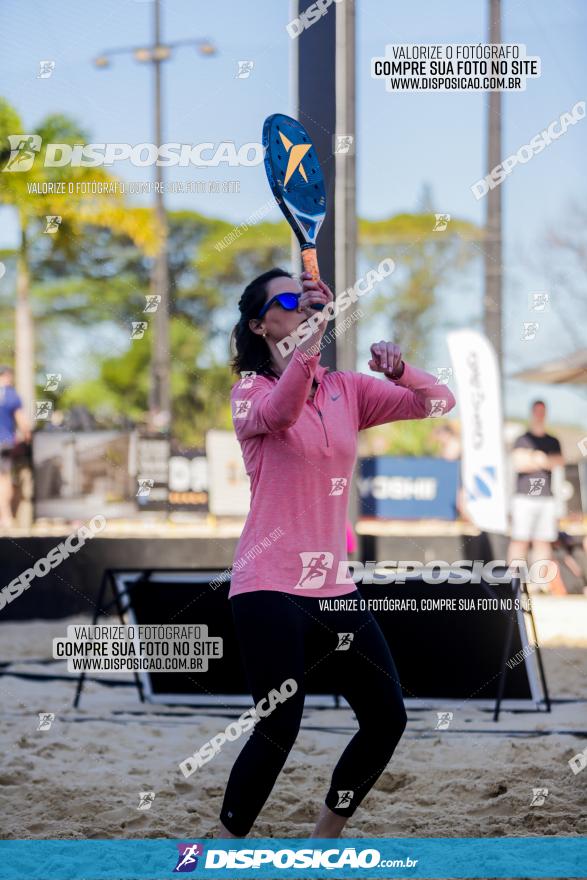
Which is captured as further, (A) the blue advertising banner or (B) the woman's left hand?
(A) the blue advertising banner

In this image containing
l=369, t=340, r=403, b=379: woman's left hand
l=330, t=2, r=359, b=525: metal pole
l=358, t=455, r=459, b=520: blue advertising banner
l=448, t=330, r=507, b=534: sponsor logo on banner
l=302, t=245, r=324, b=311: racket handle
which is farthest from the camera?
l=358, t=455, r=459, b=520: blue advertising banner

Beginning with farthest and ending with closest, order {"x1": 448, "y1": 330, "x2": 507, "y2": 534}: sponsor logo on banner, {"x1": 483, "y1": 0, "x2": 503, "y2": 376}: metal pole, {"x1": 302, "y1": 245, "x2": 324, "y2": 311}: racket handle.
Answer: {"x1": 483, "y1": 0, "x2": 503, "y2": 376}: metal pole < {"x1": 448, "y1": 330, "x2": 507, "y2": 534}: sponsor logo on banner < {"x1": 302, "y1": 245, "x2": 324, "y2": 311}: racket handle

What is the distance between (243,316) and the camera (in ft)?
10.1

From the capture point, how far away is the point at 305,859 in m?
3.17

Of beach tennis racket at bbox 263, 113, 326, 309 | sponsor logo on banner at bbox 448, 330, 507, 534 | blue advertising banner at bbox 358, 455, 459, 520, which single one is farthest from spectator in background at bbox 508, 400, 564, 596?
beach tennis racket at bbox 263, 113, 326, 309

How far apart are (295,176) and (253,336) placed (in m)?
0.47

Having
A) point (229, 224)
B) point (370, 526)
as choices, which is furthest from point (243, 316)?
point (229, 224)

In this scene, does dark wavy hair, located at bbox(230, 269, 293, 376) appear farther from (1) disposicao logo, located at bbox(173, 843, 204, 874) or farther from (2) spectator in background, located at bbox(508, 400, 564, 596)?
(2) spectator in background, located at bbox(508, 400, 564, 596)

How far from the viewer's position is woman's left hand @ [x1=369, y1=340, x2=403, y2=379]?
9.77 feet

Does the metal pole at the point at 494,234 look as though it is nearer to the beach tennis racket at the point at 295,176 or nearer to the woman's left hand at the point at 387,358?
the beach tennis racket at the point at 295,176

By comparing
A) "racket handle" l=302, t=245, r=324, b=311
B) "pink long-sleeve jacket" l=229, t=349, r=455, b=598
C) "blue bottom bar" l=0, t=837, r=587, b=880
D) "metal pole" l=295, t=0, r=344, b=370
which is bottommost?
"blue bottom bar" l=0, t=837, r=587, b=880

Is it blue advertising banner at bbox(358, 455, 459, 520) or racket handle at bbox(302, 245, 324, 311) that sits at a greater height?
racket handle at bbox(302, 245, 324, 311)

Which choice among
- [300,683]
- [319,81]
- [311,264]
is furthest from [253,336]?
[319,81]

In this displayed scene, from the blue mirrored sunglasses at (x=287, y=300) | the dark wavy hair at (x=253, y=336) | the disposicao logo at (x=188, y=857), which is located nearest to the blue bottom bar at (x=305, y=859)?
the disposicao logo at (x=188, y=857)
